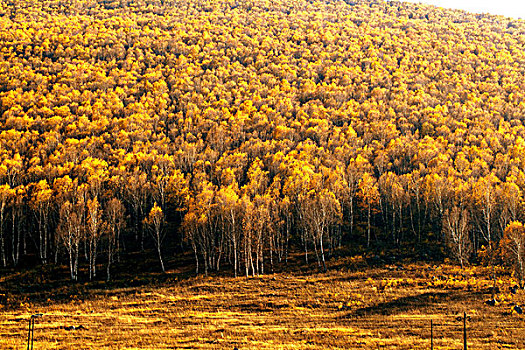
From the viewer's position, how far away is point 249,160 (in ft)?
351

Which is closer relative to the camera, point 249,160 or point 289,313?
point 289,313

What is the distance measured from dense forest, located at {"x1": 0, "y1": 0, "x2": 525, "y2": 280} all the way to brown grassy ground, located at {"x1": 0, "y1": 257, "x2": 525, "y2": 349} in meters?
7.73

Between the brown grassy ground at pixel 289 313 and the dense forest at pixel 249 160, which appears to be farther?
the dense forest at pixel 249 160

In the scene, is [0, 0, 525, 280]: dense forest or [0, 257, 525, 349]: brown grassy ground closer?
[0, 257, 525, 349]: brown grassy ground

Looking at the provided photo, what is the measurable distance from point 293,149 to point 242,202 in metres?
54.4

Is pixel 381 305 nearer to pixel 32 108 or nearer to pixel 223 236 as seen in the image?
pixel 223 236

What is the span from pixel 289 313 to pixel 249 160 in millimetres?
70511

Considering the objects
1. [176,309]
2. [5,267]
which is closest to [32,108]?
[5,267]

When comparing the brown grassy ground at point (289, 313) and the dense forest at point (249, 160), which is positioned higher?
the dense forest at point (249, 160)

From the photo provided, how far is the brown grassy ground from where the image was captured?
29.3 meters

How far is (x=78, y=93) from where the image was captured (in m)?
146

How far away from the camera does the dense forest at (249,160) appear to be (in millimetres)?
66062

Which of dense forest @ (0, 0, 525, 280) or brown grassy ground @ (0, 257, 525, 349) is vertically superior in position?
dense forest @ (0, 0, 525, 280)

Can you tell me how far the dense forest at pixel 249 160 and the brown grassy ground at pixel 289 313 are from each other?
7.73 m
